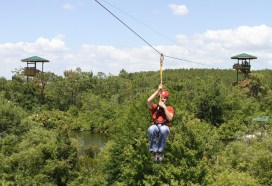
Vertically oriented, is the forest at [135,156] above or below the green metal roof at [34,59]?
below

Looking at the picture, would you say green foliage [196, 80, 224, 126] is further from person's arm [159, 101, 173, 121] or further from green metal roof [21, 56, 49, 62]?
person's arm [159, 101, 173, 121]

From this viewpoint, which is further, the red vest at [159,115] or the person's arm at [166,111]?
the red vest at [159,115]

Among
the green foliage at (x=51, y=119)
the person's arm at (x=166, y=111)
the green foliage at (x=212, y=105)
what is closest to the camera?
the person's arm at (x=166, y=111)

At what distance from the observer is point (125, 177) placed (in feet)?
102

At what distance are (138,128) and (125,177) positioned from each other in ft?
12.9

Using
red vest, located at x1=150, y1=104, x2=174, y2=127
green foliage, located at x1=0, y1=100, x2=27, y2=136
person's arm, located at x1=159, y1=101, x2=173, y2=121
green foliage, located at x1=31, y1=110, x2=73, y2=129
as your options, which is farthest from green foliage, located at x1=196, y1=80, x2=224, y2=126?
person's arm, located at x1=159, y1=101, x2=173, y2=121

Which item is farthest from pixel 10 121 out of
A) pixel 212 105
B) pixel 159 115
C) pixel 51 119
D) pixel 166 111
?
pixel 166 111

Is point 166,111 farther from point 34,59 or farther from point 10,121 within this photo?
point 34,59

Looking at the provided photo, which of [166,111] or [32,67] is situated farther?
[32,67]

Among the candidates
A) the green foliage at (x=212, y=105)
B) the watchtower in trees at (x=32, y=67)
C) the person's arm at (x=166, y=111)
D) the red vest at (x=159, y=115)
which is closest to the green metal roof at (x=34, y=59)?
the watchtower in trees at (x=32, y=67)

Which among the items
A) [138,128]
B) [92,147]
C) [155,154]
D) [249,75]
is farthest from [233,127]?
[155,154]

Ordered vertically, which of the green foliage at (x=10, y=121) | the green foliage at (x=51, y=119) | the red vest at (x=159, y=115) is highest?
the red vest at (x=159, y=115)

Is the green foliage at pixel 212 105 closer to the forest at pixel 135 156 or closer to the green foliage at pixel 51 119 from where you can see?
the forest at pixel 135 156

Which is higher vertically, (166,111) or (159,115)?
(166,111)
